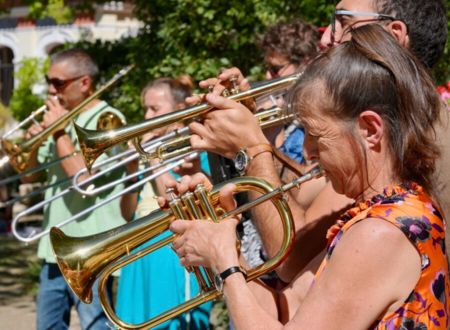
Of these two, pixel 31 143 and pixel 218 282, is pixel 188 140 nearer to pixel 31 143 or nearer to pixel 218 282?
pixel 218 282

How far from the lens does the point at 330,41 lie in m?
2.58

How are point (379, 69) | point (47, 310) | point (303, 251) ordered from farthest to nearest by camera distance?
point (47, 310) < point (303, 251) < point (379, 69)

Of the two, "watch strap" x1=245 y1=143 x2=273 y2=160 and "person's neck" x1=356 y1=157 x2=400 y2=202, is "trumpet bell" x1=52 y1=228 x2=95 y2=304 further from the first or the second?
"person's neck" x1=356 y1=157 x2=400 y2=202

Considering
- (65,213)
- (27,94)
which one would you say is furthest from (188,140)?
(27,94)

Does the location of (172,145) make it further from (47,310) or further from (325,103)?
(47,310)

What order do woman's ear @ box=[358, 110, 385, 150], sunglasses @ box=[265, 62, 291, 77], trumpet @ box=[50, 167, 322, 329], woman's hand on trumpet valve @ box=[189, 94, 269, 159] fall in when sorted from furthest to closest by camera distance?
sunglasses @ box=[265, 62, 291, 77], woman's hand on trumpet valve @ box=[189, 94, 269, 159], trumpet @ box=[50, 167, 322, 329], woman's ear @ box=[358, 110, 385, 150]

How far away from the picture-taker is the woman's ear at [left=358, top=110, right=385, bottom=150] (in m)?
1.86

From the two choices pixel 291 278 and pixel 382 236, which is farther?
pixel 291 278

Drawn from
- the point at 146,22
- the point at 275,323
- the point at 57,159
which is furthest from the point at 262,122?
the point at 146,22

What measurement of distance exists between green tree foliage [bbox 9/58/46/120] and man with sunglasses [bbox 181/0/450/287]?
796 centimetres

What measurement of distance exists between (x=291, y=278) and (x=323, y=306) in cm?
80

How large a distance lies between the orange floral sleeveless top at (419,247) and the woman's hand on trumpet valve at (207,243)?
0.24m

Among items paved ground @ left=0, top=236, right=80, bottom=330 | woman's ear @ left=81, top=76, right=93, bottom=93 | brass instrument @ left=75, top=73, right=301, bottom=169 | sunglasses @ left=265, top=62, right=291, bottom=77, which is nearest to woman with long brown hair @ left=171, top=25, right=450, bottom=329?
brass instrument @ left=75, top=73, right=301, bottom=169

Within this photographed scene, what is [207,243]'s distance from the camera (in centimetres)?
199
